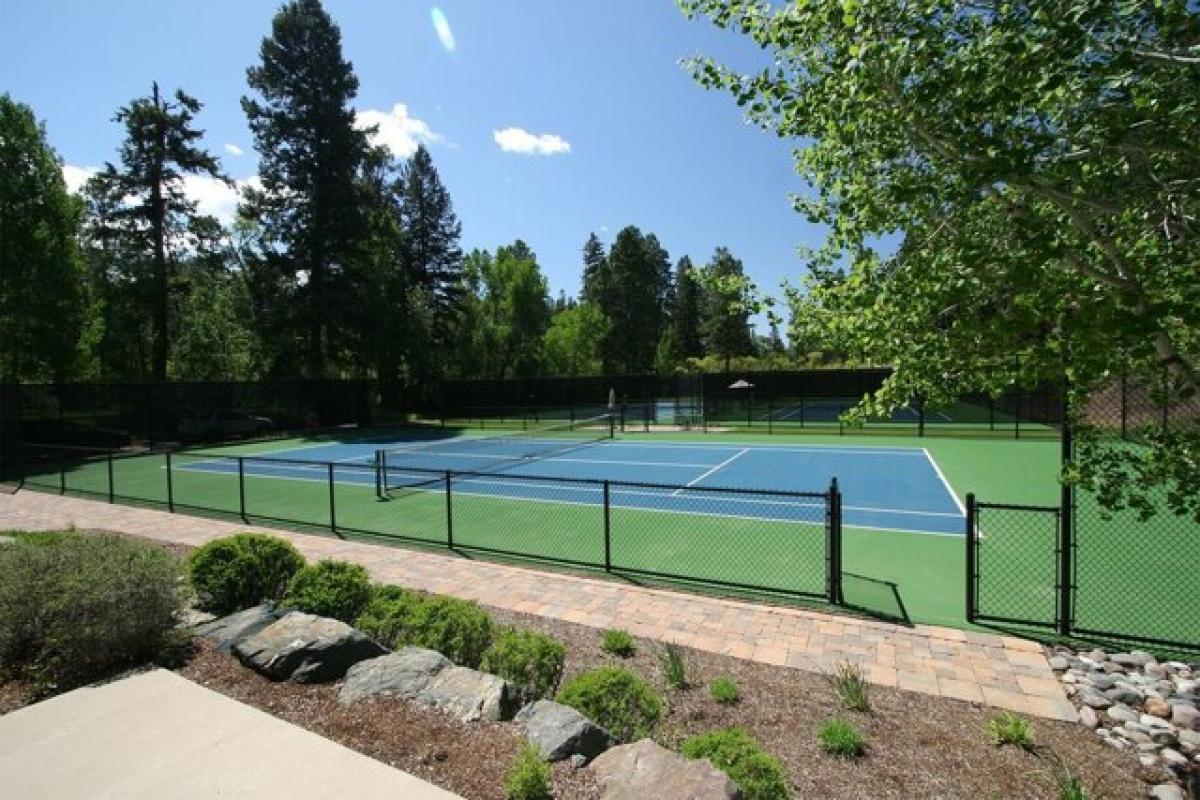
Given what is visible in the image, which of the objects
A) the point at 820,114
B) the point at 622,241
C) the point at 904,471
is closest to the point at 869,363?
the point at 820,114

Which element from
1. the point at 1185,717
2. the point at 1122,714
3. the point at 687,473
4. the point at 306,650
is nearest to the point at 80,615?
the point at 306,650

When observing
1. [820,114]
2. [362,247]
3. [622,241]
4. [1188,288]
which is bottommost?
[1188,288]

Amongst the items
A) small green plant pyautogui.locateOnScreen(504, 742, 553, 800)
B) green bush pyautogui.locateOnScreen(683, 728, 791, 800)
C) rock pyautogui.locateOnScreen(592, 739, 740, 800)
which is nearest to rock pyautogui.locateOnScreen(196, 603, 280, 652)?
small green plant pyautogui.locateOnScreen(504, 742, 553, 800)

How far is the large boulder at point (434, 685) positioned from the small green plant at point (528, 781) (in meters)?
0.77

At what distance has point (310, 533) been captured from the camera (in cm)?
1077

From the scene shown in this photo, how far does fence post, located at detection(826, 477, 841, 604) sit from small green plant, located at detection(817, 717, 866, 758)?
9.55ft

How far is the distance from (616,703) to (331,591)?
3080 mm

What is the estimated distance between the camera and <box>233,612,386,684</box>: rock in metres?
4.43

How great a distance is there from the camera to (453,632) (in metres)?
4.97

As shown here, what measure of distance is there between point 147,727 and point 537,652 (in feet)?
7.87

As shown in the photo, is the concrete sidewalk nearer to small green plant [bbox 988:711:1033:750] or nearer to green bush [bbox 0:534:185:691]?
green bush [bbox 0:534:185:691]

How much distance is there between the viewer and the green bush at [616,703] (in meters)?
3.84

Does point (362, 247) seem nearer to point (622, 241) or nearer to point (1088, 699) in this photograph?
point (622, 241)

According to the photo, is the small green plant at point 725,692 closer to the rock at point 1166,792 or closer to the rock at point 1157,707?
the rock at point 1166,792
